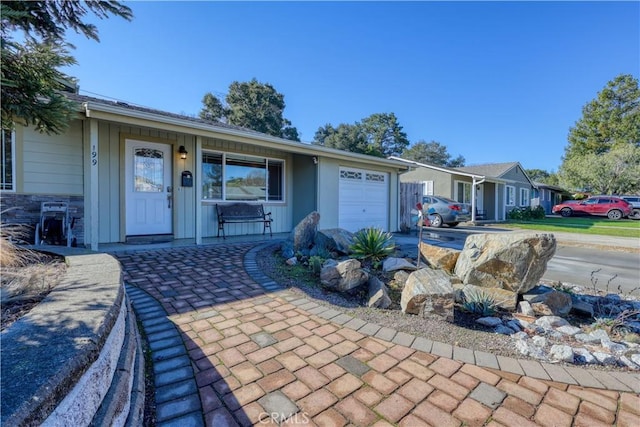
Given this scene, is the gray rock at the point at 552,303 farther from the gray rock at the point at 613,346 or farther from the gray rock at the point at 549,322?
the gray rock at the point at 613,346

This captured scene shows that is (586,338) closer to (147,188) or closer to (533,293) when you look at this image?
(533,293)

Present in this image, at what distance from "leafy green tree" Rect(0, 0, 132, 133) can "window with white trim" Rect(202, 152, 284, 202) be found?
405cm

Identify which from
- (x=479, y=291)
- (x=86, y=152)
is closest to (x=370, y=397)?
(x=479, y=291)

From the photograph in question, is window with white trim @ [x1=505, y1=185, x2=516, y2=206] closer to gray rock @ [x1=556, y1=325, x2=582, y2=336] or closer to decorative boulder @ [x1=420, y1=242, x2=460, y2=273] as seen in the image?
decorative boulder @ [x1=420, y1=242, x2=460, y2=273]

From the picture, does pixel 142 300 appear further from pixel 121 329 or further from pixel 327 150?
pixel 327 150

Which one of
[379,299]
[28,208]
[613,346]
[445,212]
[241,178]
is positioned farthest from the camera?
[445,212]

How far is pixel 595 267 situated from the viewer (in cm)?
627

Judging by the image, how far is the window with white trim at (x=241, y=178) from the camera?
746 cm

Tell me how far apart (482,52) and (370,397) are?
12211 millimetres

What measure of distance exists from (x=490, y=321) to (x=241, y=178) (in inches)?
260

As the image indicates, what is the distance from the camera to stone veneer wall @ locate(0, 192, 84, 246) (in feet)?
16.8

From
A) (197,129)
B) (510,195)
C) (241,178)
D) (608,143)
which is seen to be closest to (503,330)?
(197,129)

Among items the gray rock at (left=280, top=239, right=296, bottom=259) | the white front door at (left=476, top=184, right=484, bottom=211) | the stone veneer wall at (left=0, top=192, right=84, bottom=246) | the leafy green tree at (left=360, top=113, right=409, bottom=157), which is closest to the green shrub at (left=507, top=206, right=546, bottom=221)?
the white front door at (left=476, top=184, right=484, bottom=211)

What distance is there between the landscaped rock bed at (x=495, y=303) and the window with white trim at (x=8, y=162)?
465cm
